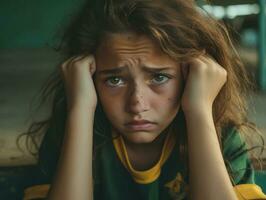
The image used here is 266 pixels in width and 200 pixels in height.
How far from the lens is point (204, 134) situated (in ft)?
5.05

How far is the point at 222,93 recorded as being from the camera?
177cm

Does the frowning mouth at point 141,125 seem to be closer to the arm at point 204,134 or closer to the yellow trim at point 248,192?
the arm at point 204,134

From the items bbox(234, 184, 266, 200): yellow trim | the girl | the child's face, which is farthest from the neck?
bbox(234, 184, 266, 200): yellow trim

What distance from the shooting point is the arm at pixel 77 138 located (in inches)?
59.5

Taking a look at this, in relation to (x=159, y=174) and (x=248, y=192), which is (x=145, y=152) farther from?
(x=248, y=192)

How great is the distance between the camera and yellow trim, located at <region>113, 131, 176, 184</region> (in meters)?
1.64

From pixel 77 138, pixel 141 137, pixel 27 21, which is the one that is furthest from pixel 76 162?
pixel 27 21

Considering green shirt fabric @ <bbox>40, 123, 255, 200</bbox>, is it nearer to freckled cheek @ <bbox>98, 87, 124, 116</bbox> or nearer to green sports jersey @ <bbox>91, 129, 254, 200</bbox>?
green sports jersey @ <bbox>91, 129, 254, 200</bbox>

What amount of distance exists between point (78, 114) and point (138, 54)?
244 mm

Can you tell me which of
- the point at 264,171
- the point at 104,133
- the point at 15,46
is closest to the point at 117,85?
the point at 104,133

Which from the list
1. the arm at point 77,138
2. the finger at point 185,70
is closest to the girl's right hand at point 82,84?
the arm at point 77,138

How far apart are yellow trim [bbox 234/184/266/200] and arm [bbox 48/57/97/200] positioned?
44 cm

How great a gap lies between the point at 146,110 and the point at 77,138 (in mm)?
212

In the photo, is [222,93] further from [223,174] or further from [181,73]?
[223,174]
